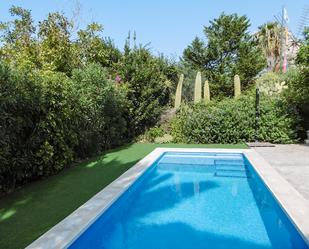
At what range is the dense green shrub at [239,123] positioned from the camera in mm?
12062

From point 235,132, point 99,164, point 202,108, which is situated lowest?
point 99,164

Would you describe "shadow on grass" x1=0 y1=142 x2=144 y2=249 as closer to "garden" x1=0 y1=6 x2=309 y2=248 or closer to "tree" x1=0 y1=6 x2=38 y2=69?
"garden" x1=0 y1=6 x2=309 y2=248

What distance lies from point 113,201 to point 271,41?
25502 millimetres

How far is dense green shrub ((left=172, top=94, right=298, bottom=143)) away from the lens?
12062 mm

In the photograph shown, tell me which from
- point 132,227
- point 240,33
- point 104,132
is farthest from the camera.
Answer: point 240,33

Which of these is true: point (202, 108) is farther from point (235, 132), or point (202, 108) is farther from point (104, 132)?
point (104, 132)

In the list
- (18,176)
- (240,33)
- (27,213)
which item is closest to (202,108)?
(18,176)

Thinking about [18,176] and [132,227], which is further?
[18,176]

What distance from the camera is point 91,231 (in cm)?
418

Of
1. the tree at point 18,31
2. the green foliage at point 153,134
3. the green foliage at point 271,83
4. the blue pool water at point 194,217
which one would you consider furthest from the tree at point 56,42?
the green foliage at point 271,83

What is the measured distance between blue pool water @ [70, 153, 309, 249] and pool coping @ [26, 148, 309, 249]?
105 millimetres

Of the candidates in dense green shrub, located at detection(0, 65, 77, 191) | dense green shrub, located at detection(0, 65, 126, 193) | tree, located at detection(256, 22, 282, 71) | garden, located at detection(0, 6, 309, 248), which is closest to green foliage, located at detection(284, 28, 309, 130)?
garden, located at detection(0, 6, 309, 248)

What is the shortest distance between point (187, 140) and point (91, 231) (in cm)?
909

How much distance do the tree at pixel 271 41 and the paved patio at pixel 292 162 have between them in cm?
1743
